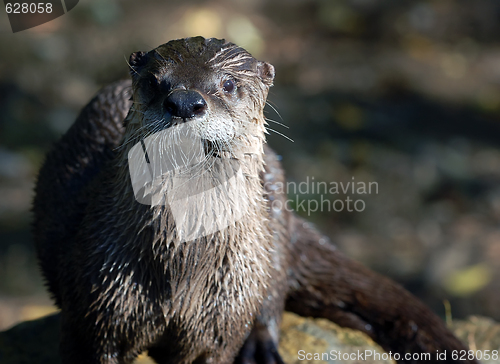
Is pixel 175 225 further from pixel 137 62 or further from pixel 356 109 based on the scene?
pixel 356 109

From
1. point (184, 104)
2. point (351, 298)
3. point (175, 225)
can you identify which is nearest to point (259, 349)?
point (351, 298)

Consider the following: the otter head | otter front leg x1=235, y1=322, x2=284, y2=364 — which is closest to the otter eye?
the otter head

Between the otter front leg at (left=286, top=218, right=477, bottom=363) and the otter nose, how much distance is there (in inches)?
45.5

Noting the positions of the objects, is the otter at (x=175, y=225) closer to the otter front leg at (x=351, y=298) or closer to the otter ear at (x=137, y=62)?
the otter ear at (x=137, y=62)

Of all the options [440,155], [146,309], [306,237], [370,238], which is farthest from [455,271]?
[146,309]

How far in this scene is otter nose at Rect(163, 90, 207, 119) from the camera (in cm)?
140

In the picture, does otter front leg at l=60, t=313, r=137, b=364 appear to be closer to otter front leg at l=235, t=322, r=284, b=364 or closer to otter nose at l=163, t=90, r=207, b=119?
otter front leg at l=235, t=322, r=284, b=364

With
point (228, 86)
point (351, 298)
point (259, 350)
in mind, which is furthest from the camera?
point (351, 298)

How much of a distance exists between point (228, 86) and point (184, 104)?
22 centimetres

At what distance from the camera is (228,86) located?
159 cm

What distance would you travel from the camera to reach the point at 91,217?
6.15 ft

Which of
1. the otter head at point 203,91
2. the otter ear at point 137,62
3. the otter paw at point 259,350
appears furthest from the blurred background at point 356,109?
the otter head at point 203,91

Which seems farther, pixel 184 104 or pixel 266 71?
pixel 266 71

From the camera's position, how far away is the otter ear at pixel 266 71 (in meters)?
1.75
